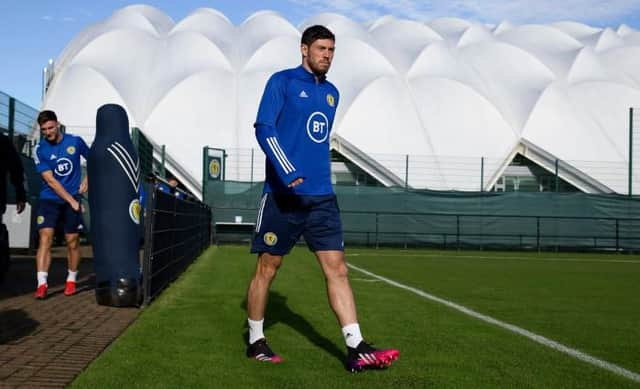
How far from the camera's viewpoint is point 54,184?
8.42 meters

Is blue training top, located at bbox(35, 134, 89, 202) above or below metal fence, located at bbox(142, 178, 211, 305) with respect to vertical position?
above

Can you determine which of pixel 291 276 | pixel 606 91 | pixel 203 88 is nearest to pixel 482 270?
pixel 291 276

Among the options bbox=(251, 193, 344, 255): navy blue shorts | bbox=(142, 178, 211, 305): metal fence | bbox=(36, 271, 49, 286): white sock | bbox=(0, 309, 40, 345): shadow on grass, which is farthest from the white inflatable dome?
bbox=(251, 193, 344, 255): navy blue shorts

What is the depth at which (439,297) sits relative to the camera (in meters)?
9.29

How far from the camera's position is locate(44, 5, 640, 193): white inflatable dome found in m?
40.8

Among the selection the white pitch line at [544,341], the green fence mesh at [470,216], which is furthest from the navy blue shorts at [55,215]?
the green fence mesh at [470,216]

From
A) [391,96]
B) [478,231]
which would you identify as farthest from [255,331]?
[391,96]

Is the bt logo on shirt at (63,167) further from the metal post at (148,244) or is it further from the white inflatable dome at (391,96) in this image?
the white inflatable dome at (391,96)

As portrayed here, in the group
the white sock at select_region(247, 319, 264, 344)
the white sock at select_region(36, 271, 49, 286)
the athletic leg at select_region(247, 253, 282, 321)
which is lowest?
the white sock at select_region(247, 319, 264, 344)

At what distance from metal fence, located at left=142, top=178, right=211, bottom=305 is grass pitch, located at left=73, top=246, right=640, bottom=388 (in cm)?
26

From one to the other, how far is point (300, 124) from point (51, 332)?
2.80 meters

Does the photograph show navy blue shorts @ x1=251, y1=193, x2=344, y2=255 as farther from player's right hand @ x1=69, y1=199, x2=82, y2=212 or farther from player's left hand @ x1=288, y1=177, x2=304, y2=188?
player's right hand @ x1=69, y1=199, x2=82, y2=212

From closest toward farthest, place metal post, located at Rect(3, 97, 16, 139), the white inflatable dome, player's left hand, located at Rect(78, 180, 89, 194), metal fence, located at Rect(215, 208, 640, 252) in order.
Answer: player's left hand, located at Rect(78, 180, 89, 194) → metal post, located at Rect(3, 97, 16, 139) → metal fence, located at Rect(215, 208, 640, 252) → the white inflatable dome

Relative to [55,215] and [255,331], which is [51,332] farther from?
[55,215]
